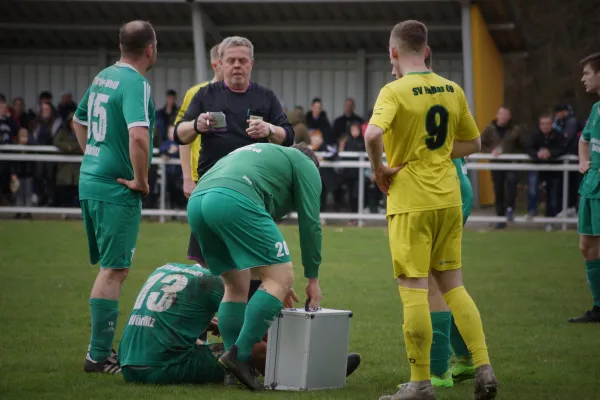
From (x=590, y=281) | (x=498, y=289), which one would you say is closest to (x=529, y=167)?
(x=498, y=289)

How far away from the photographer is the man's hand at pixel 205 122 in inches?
298

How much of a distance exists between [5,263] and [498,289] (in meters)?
6.12

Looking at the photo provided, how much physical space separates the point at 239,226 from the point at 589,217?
4.88m

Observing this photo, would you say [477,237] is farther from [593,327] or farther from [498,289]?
[593,327]

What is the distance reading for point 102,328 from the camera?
6945 mm

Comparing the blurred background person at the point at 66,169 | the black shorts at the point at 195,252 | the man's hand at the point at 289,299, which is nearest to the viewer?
the man's hand at the point at 289,299

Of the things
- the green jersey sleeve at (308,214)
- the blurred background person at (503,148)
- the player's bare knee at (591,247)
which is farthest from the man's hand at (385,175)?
the blurred background person at (503,148)

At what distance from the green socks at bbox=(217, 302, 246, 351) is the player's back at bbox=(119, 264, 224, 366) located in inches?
7.3

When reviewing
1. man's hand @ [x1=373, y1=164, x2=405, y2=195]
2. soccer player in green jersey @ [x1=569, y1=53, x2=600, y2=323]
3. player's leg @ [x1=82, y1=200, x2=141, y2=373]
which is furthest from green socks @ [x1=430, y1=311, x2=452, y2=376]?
soccer player in green jersey @ [x1=569, y1=53, x2=600, y2=323]

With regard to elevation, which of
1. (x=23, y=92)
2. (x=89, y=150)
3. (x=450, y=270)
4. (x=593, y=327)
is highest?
(x=23, y=92)

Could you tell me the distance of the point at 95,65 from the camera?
2631 centimetres

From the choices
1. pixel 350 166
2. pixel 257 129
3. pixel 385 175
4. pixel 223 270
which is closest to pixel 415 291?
pixel 385 175

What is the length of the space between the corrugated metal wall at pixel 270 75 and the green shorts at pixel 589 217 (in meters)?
15.1

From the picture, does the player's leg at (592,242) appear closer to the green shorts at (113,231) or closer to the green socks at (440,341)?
the green socks at (440,341)
